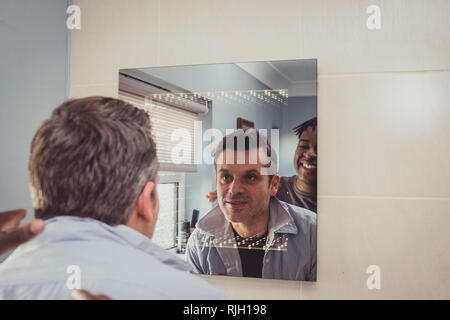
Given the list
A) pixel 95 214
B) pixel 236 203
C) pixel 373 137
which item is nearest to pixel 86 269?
pixel 95 214

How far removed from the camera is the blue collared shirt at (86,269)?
0.53 meters

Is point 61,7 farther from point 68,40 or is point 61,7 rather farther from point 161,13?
point 161,13

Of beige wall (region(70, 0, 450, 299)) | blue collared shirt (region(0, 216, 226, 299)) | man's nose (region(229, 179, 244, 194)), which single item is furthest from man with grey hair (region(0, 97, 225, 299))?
beige wall (region(70, 0, 450, 299))

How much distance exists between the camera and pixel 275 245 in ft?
3.98

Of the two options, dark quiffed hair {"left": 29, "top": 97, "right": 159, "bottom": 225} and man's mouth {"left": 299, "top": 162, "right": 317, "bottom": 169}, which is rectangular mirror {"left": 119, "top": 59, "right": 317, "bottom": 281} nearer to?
man's mouth {"left": 299, "top": 162, "right": 317, "bottom": 169}

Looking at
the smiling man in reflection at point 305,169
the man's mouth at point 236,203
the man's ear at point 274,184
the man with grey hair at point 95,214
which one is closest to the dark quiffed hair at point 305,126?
the smiling man in reflection at point 305,169

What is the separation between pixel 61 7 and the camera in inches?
55.4

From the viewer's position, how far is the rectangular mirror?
1196 millimetres

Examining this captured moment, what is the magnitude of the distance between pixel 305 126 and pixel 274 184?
20 cm

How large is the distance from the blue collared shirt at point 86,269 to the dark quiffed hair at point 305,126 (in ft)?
2.38

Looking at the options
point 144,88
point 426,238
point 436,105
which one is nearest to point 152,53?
point 144,88

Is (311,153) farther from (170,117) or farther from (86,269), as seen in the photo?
(86,269)

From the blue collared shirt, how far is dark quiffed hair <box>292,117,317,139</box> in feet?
2.38

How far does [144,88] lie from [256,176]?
0.49 meters
